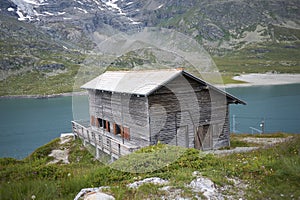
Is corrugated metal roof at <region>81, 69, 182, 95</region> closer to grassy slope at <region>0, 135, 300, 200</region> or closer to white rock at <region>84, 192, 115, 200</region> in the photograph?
grassy slope at <region>0, 135, 300, 200</region>

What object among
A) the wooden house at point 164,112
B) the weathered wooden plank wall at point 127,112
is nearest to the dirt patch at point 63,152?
the wooden house at point 164,112

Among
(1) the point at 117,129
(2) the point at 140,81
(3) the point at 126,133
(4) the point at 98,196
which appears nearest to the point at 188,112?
(2) the point at 140,81

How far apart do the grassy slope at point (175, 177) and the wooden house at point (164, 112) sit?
26.0 ft

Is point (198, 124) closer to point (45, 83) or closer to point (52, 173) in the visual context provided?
point (52, 173)

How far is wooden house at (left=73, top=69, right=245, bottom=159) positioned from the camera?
2038cm

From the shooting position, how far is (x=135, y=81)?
22578mm

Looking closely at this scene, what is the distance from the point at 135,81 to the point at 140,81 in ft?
2.70

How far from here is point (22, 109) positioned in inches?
3506

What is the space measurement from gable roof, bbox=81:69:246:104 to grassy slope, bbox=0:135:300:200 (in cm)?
780

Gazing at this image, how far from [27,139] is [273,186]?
49516 mm

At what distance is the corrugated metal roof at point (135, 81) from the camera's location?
19844 mm

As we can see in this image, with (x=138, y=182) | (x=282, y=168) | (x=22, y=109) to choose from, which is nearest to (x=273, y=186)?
(x=282, y=168)

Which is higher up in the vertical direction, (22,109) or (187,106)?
(187,106)

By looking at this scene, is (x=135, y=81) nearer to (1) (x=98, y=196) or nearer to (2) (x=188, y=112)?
(2) (x=188, y=112)
